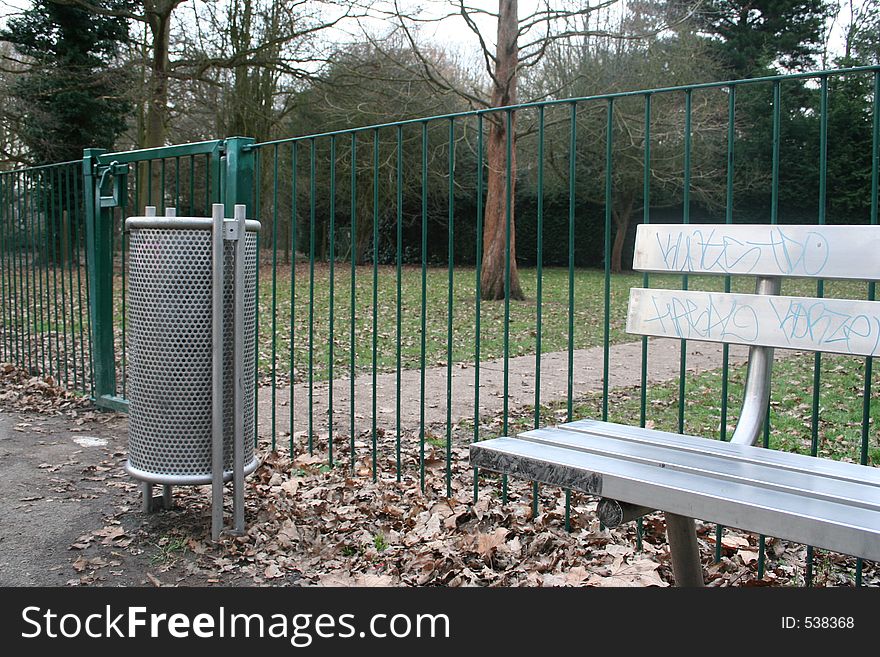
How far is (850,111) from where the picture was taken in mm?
20406

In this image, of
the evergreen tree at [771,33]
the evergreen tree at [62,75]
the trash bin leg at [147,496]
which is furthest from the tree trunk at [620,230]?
the trash bin leg at [147,496]

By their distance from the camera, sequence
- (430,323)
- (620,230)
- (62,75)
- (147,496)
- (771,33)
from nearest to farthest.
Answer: (147,496) → (430,323) → (62,75) → (620,230) → (771,33)

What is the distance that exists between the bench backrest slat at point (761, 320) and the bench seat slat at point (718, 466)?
371 millimetres

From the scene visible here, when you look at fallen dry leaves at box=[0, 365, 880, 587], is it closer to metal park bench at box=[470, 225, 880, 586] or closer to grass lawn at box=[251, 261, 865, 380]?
metal park bench at box=[470, 225, 880, 586]

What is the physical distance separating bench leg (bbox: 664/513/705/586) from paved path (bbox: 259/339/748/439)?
324cm

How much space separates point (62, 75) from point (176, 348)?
56.4 feet

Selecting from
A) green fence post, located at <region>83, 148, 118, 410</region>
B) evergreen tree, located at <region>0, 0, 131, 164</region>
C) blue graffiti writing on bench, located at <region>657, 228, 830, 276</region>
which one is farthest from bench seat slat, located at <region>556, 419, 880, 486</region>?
evergreen tree, located at <region>0, 0, 131, 164</region>

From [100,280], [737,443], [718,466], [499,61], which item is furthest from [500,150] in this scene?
[718,466]

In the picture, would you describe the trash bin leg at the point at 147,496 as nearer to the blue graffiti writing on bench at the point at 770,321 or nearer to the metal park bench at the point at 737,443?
the metal park bench at the point at 737,443

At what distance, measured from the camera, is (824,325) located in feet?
7.93

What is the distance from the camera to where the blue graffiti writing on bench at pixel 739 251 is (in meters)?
2.48

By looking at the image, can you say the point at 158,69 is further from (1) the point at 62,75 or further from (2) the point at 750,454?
(2) the point at 750,454

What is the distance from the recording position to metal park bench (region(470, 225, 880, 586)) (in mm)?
1916
